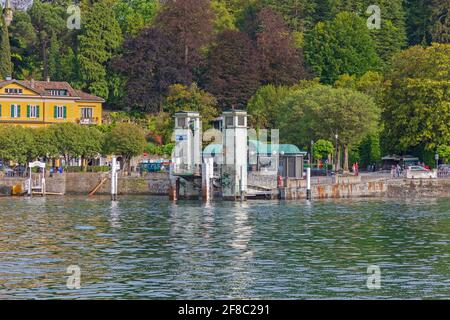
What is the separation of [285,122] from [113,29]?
32.0 m

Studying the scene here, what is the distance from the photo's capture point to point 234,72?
428 ft

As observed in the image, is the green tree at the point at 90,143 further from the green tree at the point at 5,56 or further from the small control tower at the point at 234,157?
the small control tower at the point at 234,157

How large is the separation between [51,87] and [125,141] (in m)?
19.3

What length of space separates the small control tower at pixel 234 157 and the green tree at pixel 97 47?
47620 millimetres

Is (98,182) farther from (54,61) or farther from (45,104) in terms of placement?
(54,61)

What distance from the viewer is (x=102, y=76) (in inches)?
5404

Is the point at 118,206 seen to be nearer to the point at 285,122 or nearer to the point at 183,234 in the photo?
the point at 183,234

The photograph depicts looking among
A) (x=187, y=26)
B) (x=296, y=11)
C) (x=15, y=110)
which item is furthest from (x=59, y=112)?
(x=296, y=11)

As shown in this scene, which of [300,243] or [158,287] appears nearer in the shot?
[158,287]

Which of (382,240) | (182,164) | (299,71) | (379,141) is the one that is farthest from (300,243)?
(299,71)

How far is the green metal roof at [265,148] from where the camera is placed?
99188 mm
